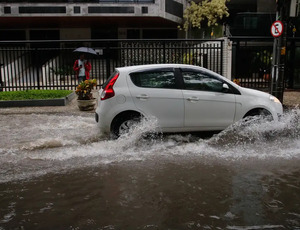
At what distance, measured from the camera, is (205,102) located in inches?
302

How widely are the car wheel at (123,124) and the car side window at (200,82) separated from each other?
50.0 inches

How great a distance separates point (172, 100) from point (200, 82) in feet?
2.38

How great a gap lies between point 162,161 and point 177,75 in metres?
2.07

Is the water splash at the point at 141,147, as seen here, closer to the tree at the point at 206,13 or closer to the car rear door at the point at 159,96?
the car rear door at the point at 159,96

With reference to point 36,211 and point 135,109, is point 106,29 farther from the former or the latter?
point 36,211

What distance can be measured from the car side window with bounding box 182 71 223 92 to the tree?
16551 mm

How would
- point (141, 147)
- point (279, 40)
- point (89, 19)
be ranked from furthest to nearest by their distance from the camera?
point (89, 19)
point (279, 40)
point (141, 147)

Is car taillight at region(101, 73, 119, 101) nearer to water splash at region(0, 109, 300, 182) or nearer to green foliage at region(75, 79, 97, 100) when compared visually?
water splash at region(0, 109, 300, 182)

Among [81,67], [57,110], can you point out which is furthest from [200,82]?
[81,67]

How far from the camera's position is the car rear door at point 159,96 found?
24.8ft

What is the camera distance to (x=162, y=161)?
6.54 m

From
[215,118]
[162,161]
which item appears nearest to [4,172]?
[162,161]

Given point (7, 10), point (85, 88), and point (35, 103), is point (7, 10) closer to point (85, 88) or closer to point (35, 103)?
point (35, 103)

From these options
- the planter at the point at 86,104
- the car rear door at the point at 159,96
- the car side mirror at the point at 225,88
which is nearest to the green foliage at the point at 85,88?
the planter at the point at 86,104
